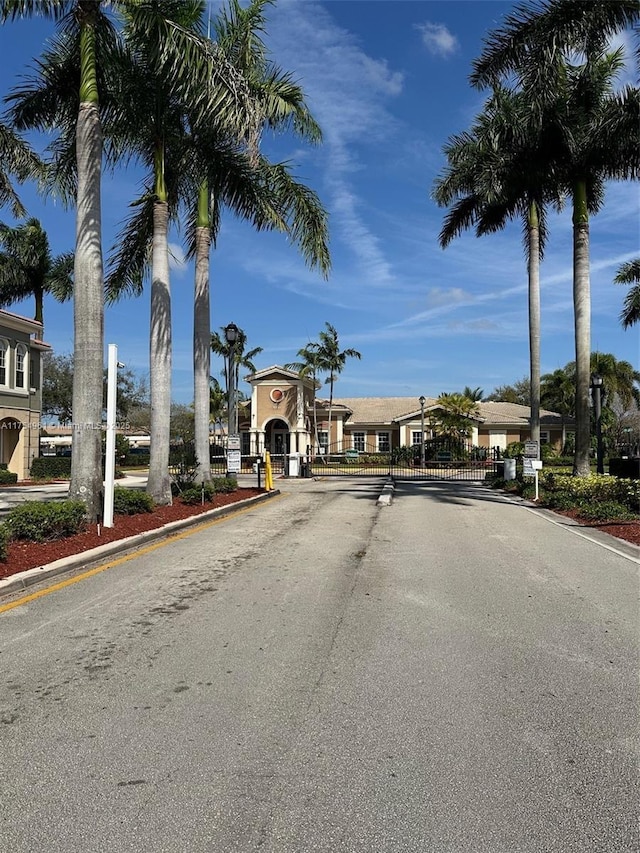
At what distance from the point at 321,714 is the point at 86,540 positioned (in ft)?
21.0

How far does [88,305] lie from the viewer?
1091cm

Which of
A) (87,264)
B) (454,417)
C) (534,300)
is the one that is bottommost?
(454,417)

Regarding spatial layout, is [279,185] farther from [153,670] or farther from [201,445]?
[153,670]

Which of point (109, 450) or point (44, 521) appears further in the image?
point (109, 450)

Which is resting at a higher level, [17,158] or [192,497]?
[17,158]

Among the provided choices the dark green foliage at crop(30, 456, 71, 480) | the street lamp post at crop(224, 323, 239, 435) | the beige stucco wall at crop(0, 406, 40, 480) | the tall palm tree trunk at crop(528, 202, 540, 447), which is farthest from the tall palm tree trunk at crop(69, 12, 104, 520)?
the dark green foliage at crop(30, 456, 71, 480)

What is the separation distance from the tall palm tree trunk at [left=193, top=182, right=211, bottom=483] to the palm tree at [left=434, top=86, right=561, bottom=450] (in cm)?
860

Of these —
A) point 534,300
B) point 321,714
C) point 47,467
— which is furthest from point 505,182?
point 47,467

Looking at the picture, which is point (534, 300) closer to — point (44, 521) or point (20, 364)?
point (44, 521)

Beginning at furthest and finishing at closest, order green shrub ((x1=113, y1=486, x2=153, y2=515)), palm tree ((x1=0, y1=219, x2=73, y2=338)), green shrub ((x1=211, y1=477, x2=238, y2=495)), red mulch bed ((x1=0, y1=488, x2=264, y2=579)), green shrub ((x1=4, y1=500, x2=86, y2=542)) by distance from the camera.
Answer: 1. palm tree ((x1=0, y1=219, x2=73, y2=338))
2. green shrub ((x1=211, y1=477, x2=238, y2=495))
3. green shrub ((x1=113, y1=486, x2=153, y2=515))
4. green shrub ((x1=4, y1=500, x2=86, y2=542))
5. red mulch bed ((x1=0, y1=488, x2=264, y2=579))

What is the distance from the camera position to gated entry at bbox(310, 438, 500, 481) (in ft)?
123

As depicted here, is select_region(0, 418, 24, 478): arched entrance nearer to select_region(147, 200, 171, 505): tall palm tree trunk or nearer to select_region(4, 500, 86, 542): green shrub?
select_region(147, 200, 171, 505): tall palm tree trunk

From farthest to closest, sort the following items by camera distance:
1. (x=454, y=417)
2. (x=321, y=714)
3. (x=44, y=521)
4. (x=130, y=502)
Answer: (x=454, y=417) < (x=130, y=502) < (x=44, y=521) < (x=321, y=714)

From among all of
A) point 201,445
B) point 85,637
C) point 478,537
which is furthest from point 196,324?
point 85,637
